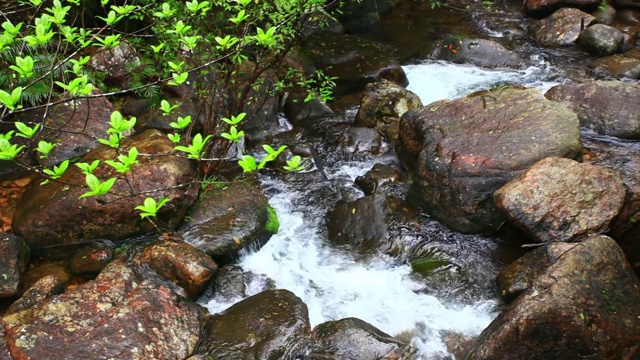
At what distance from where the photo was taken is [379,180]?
6.68 m

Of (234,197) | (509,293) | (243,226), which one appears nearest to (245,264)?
(243,226)

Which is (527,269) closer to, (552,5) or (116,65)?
(116,65)

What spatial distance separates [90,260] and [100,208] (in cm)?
54

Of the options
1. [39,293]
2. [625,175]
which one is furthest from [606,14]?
[39,293]

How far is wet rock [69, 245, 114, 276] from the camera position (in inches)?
204

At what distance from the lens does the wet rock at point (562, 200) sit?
5129 millimetres

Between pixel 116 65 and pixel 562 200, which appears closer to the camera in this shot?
pixel 562 200

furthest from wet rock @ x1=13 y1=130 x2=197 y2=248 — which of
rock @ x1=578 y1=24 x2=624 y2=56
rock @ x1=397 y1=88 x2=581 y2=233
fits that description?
rock @ x1=578 y1=24 x2=624 y2=56

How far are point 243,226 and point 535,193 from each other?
3.10 m

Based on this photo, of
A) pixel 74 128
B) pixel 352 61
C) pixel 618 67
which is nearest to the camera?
pixel 74 128

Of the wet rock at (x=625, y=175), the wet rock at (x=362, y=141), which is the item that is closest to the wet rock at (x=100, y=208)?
the wet rock at (x=362, y=141)

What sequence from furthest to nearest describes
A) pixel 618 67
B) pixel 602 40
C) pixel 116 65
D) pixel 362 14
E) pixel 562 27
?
pixel 362 14
pixel 562 27
pixel 602 40
pixel 618 67
pixel 116 65

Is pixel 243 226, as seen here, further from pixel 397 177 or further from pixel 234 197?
pixel 397 177

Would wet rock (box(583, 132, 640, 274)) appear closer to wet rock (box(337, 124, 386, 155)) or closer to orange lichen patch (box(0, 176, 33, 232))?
wet rock (box(337, 124, 386, 155))
